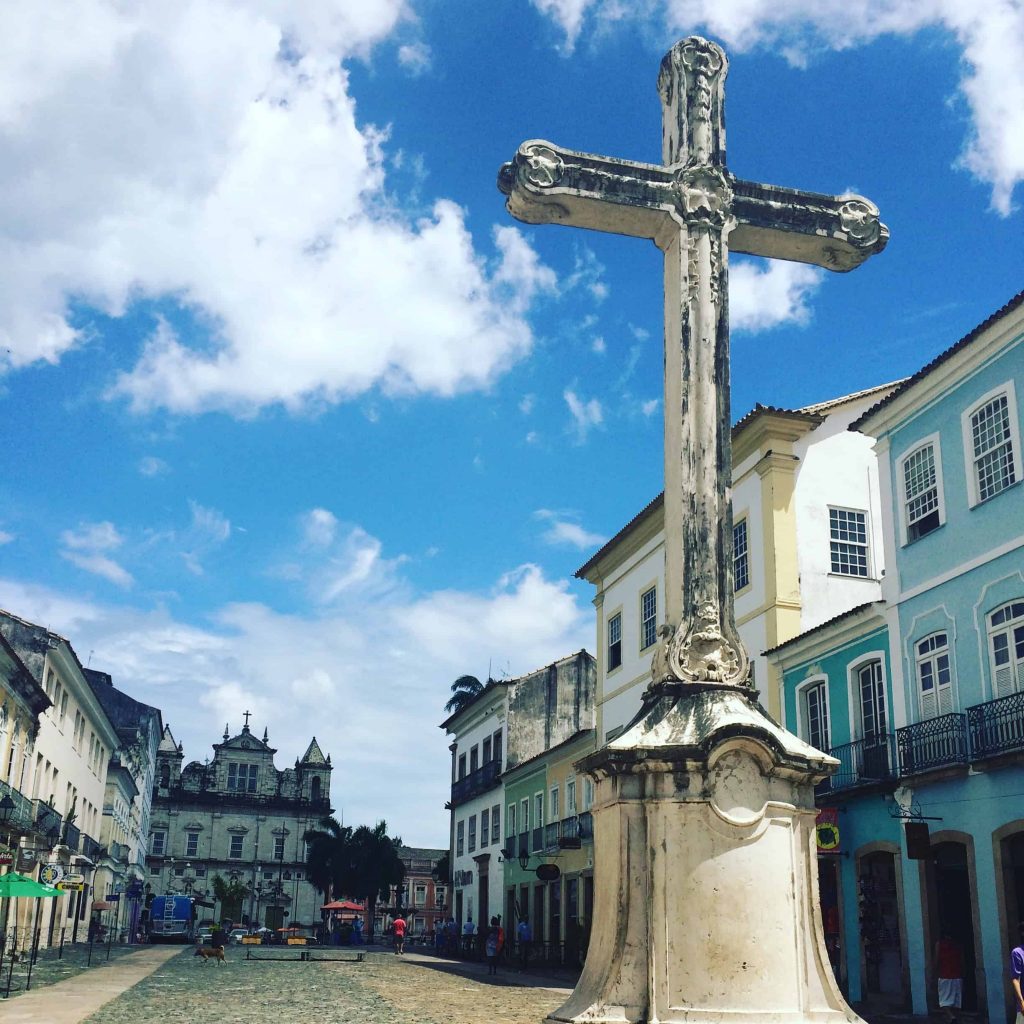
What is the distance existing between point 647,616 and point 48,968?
628 inches

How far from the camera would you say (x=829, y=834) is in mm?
19328

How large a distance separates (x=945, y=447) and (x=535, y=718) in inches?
1097

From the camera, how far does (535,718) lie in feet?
145

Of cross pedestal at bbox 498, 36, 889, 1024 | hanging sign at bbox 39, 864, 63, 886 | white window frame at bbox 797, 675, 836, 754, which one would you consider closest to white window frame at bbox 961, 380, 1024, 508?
white window frame at bbox 797, 675, 836, 754

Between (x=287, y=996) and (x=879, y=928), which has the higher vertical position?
(x=879, y=928)

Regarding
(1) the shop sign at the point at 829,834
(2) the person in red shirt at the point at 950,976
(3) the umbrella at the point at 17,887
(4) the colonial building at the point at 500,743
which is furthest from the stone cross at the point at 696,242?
(4) the colonial building at the point at 500,743

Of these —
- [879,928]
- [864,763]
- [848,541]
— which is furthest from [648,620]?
[879,928]

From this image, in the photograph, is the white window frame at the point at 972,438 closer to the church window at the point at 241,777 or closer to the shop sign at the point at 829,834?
the shop sign at the point at 829,834

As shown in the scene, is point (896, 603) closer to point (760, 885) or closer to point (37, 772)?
point (760, 885)

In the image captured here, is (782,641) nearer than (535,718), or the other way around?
(782,641)

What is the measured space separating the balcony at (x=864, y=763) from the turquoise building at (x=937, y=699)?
0.11ft

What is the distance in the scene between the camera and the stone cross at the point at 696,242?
24.2ft

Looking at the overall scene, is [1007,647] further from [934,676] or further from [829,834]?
[829,834]

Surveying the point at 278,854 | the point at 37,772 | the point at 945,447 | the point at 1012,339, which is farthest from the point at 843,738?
the point at 278,854
